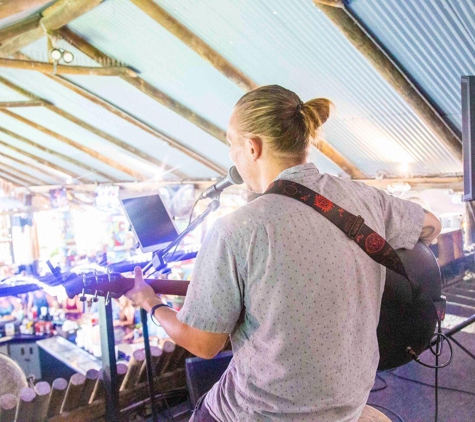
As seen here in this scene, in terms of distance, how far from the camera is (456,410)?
240 cm

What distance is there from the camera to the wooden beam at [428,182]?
5121mm

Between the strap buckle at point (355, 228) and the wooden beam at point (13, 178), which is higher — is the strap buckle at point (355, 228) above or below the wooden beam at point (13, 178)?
above

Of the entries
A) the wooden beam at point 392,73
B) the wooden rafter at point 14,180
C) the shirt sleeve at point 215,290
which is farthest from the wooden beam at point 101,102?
the wooden rafter at point 14,180

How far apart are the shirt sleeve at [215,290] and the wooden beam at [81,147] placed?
658cm

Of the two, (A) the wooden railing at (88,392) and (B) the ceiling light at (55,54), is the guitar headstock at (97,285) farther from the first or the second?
(B) the ceiling light at (55,54)

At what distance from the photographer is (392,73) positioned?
3.66m

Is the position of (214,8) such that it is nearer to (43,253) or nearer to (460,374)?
(460,374)

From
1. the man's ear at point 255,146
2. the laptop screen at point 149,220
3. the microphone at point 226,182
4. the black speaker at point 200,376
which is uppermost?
the man's ear at point 255,146

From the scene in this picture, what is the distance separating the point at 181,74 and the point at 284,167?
4.16 meters

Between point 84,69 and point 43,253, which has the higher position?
point 84,69

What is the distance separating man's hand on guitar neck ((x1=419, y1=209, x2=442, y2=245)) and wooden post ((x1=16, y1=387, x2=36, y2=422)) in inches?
77.3

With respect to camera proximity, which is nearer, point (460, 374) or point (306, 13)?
point (460, 374)

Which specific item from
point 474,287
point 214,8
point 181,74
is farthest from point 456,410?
point 181,74

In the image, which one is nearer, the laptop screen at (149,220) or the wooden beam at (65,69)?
the laptop screen at (149,220)
